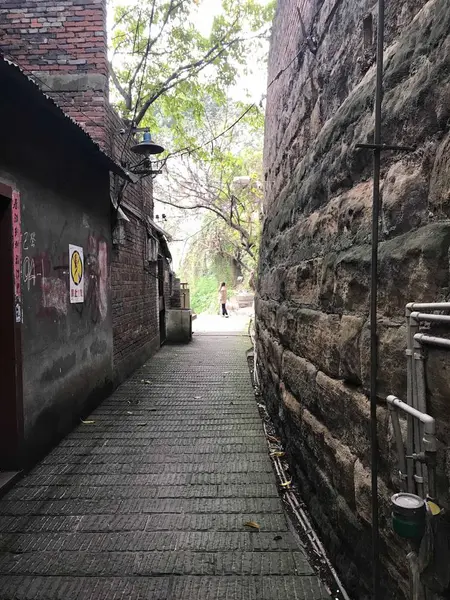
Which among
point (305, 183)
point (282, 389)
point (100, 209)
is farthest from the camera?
point (100, 209)

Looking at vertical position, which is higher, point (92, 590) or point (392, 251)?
point (392, 251)

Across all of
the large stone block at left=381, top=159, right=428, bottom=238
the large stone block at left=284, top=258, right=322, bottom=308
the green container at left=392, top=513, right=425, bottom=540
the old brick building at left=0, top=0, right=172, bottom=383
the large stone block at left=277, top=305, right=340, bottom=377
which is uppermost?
the old brick building at left=0, top=0, right=172, bottom=383

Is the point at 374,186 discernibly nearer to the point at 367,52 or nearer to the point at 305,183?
the point at 367,52

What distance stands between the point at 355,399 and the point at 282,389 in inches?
79.9

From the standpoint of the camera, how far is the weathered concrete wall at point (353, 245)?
1521 mm

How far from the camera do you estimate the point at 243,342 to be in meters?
12.3

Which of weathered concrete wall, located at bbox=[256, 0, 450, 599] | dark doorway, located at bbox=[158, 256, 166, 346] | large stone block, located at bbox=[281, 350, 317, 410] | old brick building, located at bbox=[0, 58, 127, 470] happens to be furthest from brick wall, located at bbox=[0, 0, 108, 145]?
dark doorway, located at bbox=[158, 256, 166, 346]

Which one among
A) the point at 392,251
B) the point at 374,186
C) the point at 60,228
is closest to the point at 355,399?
the point at 392,251

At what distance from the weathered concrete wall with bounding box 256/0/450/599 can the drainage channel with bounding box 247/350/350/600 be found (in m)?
0.10

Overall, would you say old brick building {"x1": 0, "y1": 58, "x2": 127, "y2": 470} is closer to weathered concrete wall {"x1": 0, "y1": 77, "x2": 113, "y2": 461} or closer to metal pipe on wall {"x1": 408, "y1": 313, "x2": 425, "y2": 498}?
weathered concrete wall {"x1": 0, "y1": 77, "x2": 113, "y2": 461}

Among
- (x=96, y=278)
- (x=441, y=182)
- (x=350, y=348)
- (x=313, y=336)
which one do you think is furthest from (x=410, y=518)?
(x=96, y=278)

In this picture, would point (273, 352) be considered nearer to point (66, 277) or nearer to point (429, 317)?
point (66, 277)

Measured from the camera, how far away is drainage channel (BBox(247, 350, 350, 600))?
2.36 metres

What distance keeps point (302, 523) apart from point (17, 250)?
3063 millimetres
